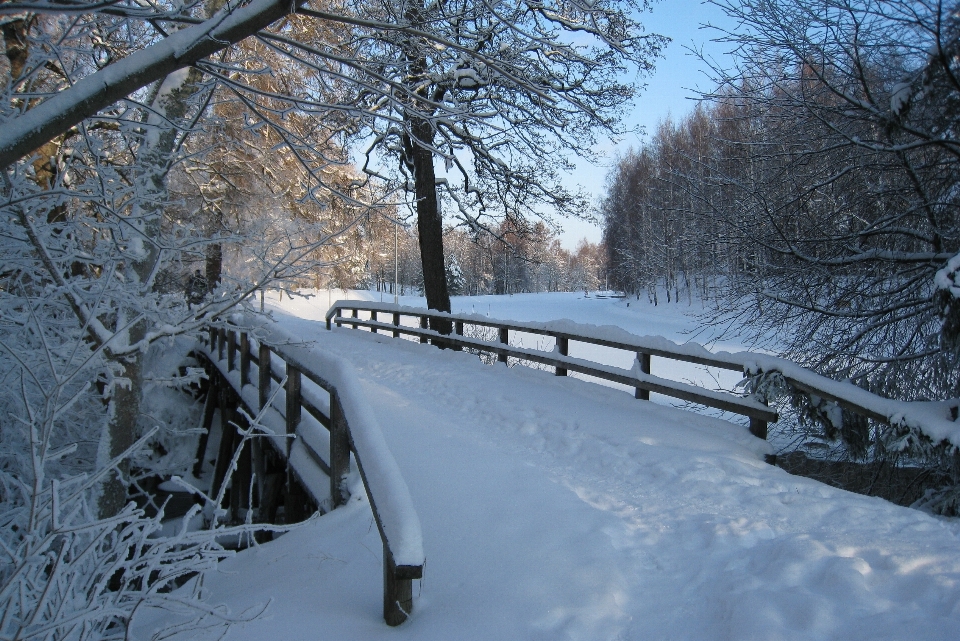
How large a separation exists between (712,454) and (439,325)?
7.27 meters

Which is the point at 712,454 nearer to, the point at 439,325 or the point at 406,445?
the point at 406,445

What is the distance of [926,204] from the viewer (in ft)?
15.6

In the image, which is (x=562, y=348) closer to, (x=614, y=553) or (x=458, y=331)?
(x=458, y=331)

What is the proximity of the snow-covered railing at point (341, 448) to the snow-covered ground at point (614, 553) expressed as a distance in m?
0.24

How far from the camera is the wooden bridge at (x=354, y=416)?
2561 mm

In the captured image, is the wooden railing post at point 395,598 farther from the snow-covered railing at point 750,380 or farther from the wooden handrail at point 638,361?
the wooden handrail at point 638,361

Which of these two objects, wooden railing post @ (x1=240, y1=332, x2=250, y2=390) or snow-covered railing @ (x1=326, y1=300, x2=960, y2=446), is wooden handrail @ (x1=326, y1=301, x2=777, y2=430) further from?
wooden railing post @ (x1=240, y1=332, x2=250, y2=390)

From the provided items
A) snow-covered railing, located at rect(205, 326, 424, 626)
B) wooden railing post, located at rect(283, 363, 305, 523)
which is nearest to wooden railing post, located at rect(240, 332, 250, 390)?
snow-covered railing, located at rect(205, 326, 424, 626)

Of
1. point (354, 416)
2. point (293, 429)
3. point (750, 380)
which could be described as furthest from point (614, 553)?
point (293, 429)

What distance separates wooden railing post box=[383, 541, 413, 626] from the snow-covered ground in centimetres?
6

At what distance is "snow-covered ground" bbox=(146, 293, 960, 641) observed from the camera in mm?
2564

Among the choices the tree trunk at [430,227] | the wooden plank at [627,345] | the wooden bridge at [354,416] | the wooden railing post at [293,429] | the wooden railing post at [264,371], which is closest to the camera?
the wooden bridge at [354,416]

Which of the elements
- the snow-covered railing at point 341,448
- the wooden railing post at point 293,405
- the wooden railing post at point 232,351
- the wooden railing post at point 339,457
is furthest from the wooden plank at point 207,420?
the wooden railing post at point 339,457

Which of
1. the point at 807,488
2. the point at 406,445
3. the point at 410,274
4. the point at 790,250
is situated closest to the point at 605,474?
the point at 807,488
